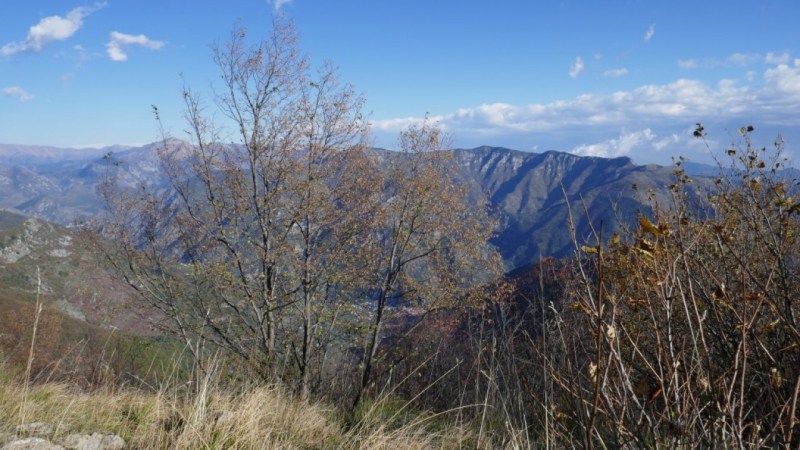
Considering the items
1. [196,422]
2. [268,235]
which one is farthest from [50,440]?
[268,235]

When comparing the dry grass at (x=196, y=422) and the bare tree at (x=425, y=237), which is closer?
the dry grass at (x=196, y=422)

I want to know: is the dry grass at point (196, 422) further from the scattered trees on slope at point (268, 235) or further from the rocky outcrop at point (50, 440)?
the scattered trees on slope at point (268, 235)

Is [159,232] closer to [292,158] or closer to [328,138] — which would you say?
[292,158]

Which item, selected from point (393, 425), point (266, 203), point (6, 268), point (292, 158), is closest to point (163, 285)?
point (266, 203)

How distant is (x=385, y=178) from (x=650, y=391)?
50.0ft

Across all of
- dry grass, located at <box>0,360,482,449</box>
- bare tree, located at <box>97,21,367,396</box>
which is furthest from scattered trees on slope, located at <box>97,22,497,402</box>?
dry grass, located at <box>0,360,482,449</box>

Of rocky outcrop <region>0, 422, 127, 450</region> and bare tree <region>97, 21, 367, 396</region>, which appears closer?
rocky outcrop <region>0, 422, 127, 450</region>

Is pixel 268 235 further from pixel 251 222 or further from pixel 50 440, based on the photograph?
pixel 50 440

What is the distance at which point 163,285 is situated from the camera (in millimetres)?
15367

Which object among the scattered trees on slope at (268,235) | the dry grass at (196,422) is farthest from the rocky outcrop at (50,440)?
the scattered trees on slope at (268,235)

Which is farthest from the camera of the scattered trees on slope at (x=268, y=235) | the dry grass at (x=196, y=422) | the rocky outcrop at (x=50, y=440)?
the scattered trees on slope at (x=268, y=235)

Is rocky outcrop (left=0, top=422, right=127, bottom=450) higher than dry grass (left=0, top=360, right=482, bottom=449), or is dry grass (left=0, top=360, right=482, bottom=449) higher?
rocky outcrop (left=0, top=422, right=127, bottom=450)

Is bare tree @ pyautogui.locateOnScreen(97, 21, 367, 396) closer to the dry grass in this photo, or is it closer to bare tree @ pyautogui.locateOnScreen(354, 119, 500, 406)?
bare tree @ pyautogui.locateOnScreen(354, 119, 500, 406)

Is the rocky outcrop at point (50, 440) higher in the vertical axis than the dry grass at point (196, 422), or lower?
higher
